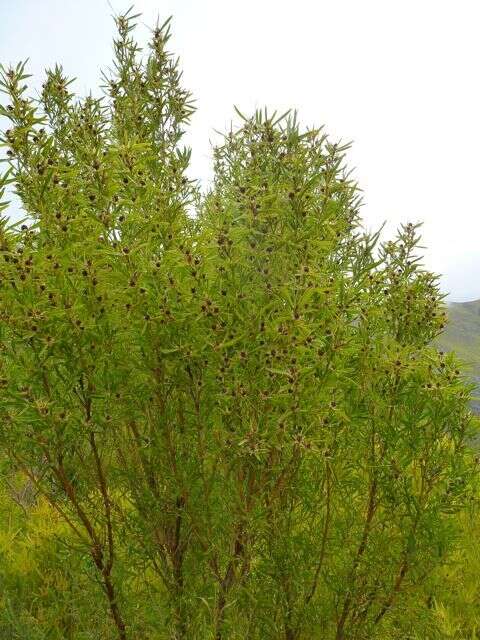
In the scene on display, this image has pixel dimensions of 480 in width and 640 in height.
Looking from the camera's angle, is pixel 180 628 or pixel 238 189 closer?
pixel 238 189

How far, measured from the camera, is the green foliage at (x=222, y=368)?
8.98ft

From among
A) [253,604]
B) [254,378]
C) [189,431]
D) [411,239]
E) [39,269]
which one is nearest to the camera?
[39,269]

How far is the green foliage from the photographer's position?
274cm

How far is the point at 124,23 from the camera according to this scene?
3.88 m

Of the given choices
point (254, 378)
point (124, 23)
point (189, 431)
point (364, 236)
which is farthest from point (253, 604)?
point (124, 23)

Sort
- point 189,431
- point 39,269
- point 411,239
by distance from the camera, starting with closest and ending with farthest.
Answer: point 39,269, point 189,431, point 411,239

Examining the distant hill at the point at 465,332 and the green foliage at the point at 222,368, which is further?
the distant hill at the point at 465,332

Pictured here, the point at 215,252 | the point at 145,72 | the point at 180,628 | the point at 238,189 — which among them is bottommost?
the point at 180,628

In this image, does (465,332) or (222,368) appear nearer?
(222,368)

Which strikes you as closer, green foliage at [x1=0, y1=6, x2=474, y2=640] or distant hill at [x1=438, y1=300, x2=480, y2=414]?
green foliage at [x1=0, y1=6, x2=474, y2=640]

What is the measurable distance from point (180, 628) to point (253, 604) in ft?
1.74

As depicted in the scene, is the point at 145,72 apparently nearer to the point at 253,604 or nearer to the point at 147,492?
the point at 147,492

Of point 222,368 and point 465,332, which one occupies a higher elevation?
point 222,368

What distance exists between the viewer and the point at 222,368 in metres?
Answer: 2.79
